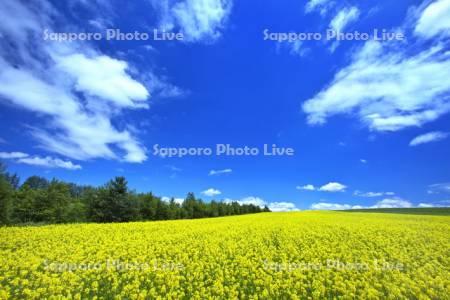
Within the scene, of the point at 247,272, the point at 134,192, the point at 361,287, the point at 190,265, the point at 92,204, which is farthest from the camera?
the point at 134,192

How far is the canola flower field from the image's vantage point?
7.80 metres

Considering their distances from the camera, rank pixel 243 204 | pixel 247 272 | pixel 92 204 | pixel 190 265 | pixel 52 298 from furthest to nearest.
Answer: pixel 243 204 → pixel 92 204 → pixel 190 265 → pixel 247 272 → pixel 52 298

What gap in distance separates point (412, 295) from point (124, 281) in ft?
30.5

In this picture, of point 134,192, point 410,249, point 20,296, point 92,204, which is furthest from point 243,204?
point 20,296

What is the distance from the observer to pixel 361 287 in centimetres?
831

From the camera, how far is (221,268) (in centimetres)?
972

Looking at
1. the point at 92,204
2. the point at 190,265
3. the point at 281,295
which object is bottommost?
the point at 281,295

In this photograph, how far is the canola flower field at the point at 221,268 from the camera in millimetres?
7805

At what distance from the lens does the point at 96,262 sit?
1008 cm

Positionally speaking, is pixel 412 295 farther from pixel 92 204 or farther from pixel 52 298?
pixel 92 204

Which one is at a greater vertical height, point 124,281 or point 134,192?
point 134,192

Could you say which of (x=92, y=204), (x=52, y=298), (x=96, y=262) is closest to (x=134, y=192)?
(x=92, y=204)

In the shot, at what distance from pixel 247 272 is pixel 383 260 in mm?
5981

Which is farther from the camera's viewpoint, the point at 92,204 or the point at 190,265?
the point at 92,204
